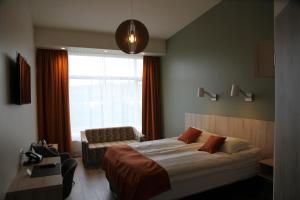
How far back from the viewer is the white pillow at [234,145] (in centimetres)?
302

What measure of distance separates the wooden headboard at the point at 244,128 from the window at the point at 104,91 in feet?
7.55

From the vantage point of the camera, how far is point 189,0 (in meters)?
3.55

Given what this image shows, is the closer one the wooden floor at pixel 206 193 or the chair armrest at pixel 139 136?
the wooden floor at pixel 206 193

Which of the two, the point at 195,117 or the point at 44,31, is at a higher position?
the point at 44,31

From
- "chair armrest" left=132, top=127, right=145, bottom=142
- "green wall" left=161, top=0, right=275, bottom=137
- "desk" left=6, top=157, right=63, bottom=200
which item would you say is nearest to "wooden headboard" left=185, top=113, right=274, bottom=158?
"green wall" left=161, top=0, right=275, bottom=137

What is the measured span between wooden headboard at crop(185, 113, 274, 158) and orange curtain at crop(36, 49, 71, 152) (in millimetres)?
3268

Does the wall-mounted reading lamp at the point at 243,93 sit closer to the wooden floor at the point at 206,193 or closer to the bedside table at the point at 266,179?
the bedside table at the point at 266,179

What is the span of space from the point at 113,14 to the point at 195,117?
2.72 m

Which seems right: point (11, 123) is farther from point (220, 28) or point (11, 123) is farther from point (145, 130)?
point (145, 130)

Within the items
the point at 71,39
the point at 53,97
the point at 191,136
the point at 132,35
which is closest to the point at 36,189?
the point at 132,35

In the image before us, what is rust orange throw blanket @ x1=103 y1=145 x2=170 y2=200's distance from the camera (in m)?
2.23

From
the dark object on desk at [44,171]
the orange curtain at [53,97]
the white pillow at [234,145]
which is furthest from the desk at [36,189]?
the orange curtain at [53,97]

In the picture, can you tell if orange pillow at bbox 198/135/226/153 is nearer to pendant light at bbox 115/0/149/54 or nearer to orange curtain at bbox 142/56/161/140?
pendant light at bbox 115/0/149/54

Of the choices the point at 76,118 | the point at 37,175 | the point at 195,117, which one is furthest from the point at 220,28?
the point at 76,118
